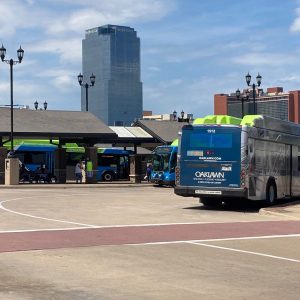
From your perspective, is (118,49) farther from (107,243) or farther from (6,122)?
(107,243)

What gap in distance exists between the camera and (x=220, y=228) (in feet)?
53.9

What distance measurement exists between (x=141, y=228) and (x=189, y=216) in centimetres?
410

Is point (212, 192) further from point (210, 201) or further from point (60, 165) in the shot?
point (60, 165)

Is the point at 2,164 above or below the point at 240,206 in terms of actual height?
above

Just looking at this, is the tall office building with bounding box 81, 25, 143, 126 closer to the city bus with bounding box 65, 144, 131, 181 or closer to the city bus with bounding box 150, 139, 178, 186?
the city bus with bounding box 65, 144, 131, 181

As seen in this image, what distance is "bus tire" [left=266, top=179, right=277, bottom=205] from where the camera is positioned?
921 inches

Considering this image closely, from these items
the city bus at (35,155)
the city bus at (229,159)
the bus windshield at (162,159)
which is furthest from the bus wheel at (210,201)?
the city bus at (35,155)

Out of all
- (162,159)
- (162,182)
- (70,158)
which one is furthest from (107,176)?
(162,182)

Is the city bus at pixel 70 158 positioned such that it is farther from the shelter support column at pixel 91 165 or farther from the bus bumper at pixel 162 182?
the bus bumper at pixel 162 182

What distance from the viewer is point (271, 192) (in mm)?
23688

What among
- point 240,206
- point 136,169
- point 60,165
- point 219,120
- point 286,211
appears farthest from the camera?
point 136,169

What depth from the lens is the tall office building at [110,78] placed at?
6043 inches

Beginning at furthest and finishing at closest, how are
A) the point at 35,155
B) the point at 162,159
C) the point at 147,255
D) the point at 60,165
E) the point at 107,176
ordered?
the point at 107,176
the point at 35,155
the point at 60,165
the point at 162,159
the point at 147,255

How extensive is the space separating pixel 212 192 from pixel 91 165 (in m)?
A: 25.9
